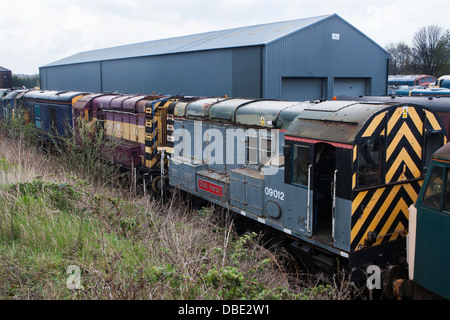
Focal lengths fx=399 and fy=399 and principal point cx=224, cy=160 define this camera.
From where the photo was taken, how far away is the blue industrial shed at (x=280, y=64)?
64.2ft

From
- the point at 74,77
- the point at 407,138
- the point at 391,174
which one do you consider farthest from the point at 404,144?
the point at 74,77

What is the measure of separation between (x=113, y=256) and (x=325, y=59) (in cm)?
1895

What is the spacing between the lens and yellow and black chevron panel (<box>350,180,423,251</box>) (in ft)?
18.5

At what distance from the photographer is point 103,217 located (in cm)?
691

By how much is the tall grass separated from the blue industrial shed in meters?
12.7

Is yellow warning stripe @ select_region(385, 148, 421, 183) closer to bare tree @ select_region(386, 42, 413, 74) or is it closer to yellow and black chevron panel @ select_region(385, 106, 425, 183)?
yellow and black chevron panel @ select_region(385, 106, 425, 183)

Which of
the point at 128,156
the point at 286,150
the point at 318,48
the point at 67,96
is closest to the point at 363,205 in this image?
the point at 286,150

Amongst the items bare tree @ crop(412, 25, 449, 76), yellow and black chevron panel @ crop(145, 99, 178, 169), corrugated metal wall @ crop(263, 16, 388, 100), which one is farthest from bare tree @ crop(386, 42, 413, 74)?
yellow and black chevron panel @ crop(145, 99, 178, 169)

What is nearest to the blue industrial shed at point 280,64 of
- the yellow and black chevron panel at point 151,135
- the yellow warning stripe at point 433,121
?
the yellow and black chevron panel at point 151,135

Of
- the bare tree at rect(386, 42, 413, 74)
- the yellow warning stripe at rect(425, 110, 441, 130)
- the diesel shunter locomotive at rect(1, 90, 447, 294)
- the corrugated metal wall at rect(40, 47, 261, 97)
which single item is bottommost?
the diesel shunter locomotive at rect(1, 90, 447, 294)

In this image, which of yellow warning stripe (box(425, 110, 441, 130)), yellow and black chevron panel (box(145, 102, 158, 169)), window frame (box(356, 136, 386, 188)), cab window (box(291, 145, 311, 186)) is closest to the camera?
window frame (box(356, 136, 386, 188))

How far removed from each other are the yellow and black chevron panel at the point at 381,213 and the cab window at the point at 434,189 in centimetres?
99

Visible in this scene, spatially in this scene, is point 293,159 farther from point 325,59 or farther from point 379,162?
point 325,59

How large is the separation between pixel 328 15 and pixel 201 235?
1804 centimetres
